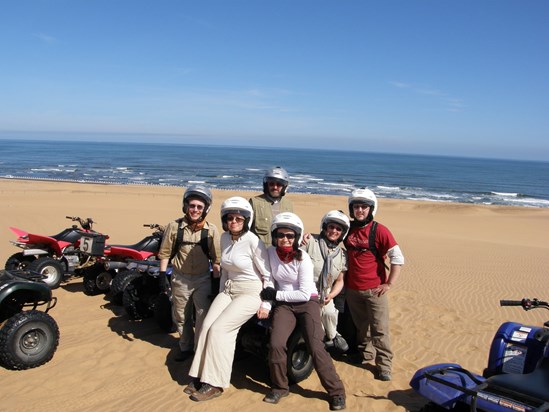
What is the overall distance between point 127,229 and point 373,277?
1191cm

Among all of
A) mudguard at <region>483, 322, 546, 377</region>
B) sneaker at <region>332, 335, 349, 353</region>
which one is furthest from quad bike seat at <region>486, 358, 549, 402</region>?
sneaker at <region>332, 335, 349, 353</region>

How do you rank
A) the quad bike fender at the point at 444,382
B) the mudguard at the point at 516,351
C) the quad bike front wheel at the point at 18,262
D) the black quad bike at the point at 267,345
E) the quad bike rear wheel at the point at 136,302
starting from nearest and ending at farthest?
the quad bike fender at the point at 444,382 < the mudguard at the point at 516,351 < the black quad bike at the point at 267,345 < the quad bike rear wheel at the point at 136,302 < the quad bike front wheel at the point at 18,262

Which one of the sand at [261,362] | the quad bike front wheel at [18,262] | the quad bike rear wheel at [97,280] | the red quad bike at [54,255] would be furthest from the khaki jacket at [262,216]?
the quad bike front wheel at [18,262]

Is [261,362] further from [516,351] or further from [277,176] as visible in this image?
[516,351]

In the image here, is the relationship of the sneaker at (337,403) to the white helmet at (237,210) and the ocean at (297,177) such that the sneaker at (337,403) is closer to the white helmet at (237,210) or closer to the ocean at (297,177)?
the white helmet at (237,210)

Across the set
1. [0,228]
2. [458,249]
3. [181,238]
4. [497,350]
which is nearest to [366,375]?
[497,350]

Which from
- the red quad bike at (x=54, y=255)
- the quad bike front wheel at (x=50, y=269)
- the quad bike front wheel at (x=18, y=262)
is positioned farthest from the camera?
the quad bike front wheel at (x=18, y=262)

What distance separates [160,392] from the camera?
452 centimetres

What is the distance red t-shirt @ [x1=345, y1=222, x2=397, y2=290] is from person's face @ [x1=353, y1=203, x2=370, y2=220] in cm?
13

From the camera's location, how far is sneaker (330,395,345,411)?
4273 millimetres

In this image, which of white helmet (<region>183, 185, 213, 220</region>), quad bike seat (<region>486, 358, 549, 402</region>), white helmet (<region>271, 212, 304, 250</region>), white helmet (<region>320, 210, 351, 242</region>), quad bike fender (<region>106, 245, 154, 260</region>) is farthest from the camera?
quad bike fender (<region>106, 245, 154, 260</region>)

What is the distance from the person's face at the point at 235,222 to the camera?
468cm

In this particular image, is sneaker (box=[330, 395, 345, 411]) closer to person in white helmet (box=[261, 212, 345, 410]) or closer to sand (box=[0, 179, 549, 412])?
person in white helmet (box=[261, 212, 345, 410])

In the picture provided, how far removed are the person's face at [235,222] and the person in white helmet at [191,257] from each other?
0.48 m
